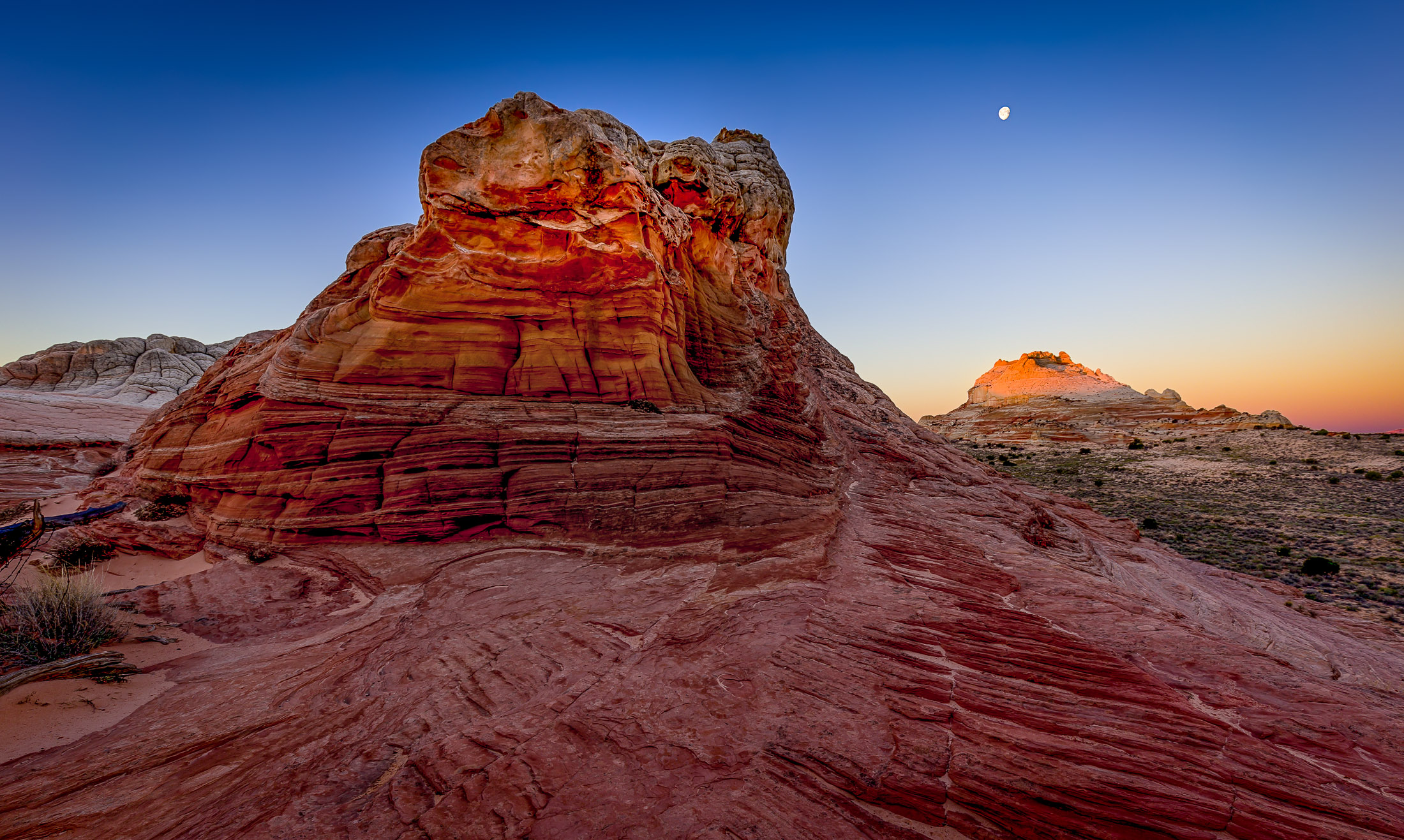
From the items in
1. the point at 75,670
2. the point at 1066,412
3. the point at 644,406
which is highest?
the point at 1066,412

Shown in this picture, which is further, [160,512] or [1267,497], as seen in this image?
[1267,497]

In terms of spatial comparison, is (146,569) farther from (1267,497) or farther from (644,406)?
(1267,497)

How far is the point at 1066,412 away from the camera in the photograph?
8031 cm

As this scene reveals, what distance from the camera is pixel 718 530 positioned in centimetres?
1251

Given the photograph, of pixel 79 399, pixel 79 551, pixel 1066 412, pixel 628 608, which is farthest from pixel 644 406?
pixel 1066 412

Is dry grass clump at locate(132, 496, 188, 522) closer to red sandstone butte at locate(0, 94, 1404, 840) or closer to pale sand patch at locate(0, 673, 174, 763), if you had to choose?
red sandstone butte at locate(0, 94, 1404, 840)

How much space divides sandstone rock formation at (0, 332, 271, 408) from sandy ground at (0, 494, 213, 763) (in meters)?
64.3

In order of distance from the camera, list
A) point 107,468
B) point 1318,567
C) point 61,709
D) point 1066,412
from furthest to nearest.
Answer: point 1066,412 < point 107,468 < point 1318,567 < point 61,709

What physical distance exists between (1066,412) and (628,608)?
306 ft

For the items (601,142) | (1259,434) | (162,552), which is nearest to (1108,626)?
(601,142)

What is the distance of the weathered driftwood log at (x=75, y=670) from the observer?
254 inches

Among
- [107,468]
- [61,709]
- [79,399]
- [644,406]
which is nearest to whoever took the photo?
[61,709]

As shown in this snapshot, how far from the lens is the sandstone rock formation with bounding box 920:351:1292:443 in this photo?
6969cm

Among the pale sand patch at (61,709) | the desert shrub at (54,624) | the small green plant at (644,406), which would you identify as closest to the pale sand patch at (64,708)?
the pale sand patch at (61,709)
